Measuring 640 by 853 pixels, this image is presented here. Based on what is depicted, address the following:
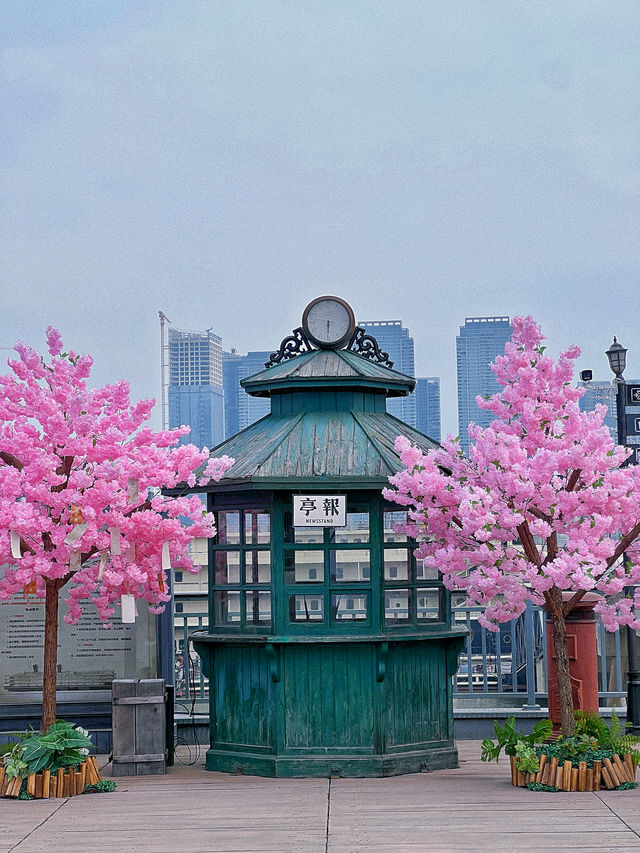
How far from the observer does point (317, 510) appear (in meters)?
11.8

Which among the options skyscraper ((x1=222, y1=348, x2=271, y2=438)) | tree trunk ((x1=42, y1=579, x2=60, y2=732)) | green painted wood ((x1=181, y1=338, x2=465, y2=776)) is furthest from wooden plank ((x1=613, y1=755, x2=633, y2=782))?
skyscraper ((x1=222, y1=348, x2=271, y2=438))

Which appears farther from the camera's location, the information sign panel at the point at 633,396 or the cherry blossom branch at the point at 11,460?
the information sign panel at the point at 633,396

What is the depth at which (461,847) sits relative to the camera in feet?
28.0

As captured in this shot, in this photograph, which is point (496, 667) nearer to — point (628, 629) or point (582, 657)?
point (628, 629)

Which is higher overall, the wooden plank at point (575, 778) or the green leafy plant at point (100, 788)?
the wooden plank at point (575, 778)

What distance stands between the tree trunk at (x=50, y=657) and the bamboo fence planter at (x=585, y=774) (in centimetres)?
446

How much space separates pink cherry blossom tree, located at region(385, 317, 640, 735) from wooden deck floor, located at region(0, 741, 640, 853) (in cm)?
138

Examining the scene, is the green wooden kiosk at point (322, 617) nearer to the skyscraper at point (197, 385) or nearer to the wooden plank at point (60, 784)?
the wooden plank at point (60, 784)

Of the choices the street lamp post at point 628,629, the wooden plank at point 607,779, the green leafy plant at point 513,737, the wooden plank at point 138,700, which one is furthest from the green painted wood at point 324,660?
the street lamp post at point 628,629

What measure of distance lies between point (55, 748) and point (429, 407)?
4081 inches

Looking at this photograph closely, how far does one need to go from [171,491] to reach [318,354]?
2097 millimetres

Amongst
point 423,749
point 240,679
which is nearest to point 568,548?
point 423,749

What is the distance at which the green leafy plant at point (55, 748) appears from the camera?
10805 millimetres

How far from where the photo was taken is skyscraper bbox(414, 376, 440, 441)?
106 metres
